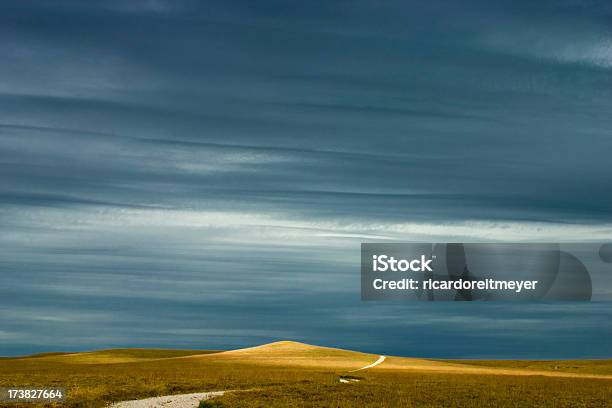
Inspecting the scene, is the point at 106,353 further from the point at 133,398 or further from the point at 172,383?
the point at 133,398

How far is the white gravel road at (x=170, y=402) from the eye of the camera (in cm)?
4094

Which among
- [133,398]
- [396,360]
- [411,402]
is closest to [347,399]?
[411,402]

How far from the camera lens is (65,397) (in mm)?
43688

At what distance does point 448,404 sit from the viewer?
42188 millimetres

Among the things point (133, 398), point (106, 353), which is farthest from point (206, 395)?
point (106, 353)

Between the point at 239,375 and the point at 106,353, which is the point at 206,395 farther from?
the point at 106,353

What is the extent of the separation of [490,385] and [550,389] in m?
4.61

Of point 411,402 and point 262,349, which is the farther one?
point 262,349

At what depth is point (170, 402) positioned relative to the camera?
42500mm

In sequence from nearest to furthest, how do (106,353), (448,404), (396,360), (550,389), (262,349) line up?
(448,404), (550,389), (396,360), (262,349), (106,353)

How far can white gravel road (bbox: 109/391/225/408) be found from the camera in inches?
1612

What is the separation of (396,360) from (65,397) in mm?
65565

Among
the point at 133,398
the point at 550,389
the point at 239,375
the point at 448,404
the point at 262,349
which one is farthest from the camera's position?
the point at 262,349

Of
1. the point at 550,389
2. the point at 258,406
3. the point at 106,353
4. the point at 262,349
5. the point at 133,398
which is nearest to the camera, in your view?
the point at 258,406
